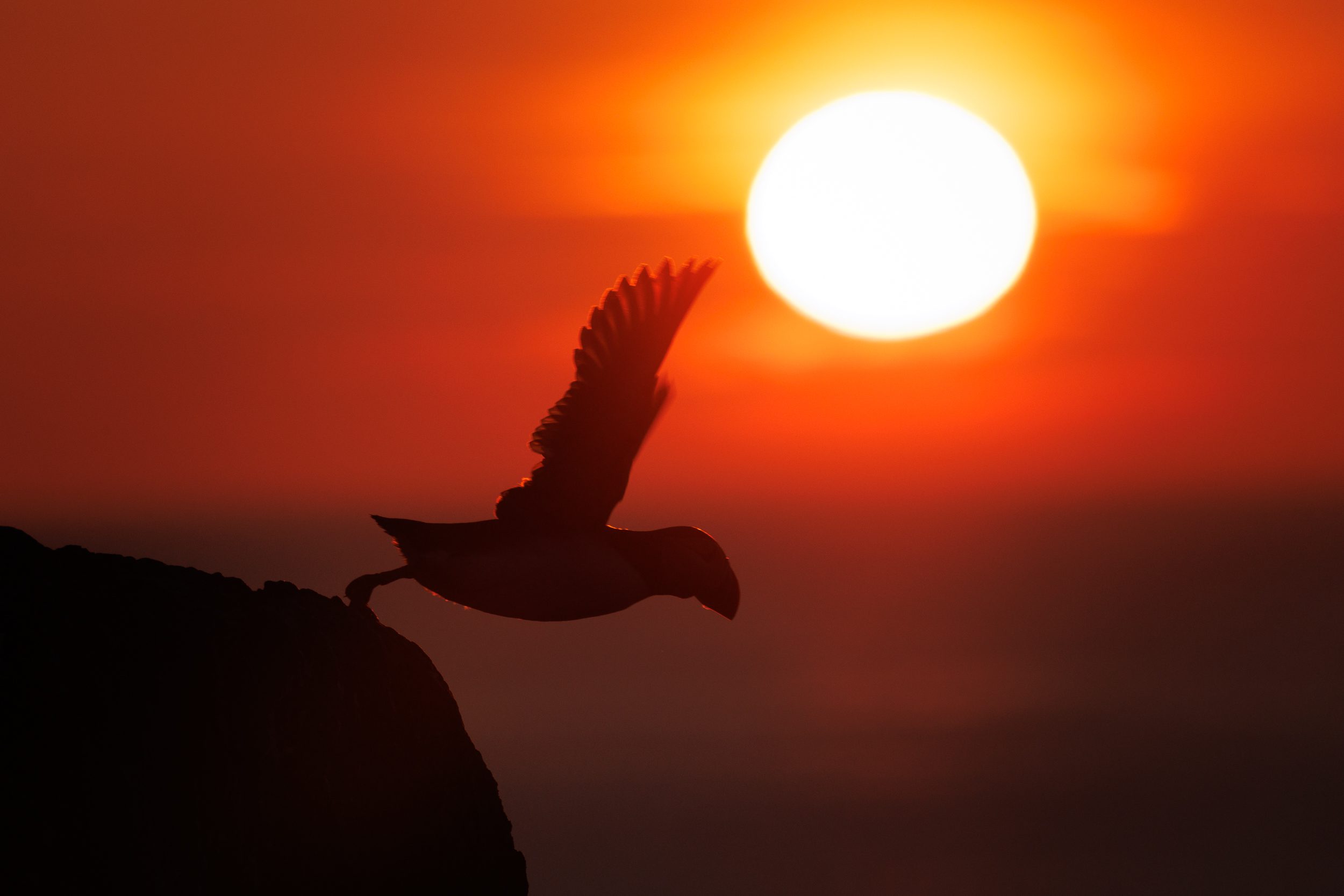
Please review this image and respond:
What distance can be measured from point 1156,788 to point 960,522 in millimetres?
96186

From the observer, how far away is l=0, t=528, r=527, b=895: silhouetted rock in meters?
6.51

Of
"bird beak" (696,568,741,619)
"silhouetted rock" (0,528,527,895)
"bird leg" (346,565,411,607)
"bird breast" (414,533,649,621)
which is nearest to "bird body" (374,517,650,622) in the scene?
"bird breast" (414,533,649,621)

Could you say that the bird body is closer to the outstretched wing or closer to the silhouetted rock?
the outstretched wing

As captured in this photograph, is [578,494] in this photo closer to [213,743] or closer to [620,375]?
[620,375]

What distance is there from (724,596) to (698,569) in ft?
0.97

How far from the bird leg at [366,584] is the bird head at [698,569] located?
169cm

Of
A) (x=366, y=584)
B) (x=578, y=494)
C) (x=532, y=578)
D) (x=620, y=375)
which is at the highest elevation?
(x=620, y=375)

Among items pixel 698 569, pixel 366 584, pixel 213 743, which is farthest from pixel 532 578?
pixel 213 743

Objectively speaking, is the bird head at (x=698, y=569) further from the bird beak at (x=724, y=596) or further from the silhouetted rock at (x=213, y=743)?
the silhouetted rock at (x=213, y=743)

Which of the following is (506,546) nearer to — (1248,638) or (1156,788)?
(1156,788)

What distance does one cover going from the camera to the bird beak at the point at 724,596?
976 centimetres

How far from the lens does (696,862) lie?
965 inches

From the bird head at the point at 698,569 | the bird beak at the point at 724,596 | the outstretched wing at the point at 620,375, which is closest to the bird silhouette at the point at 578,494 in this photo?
the outstretched wing at the point at 620,375

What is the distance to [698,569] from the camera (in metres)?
9.66
